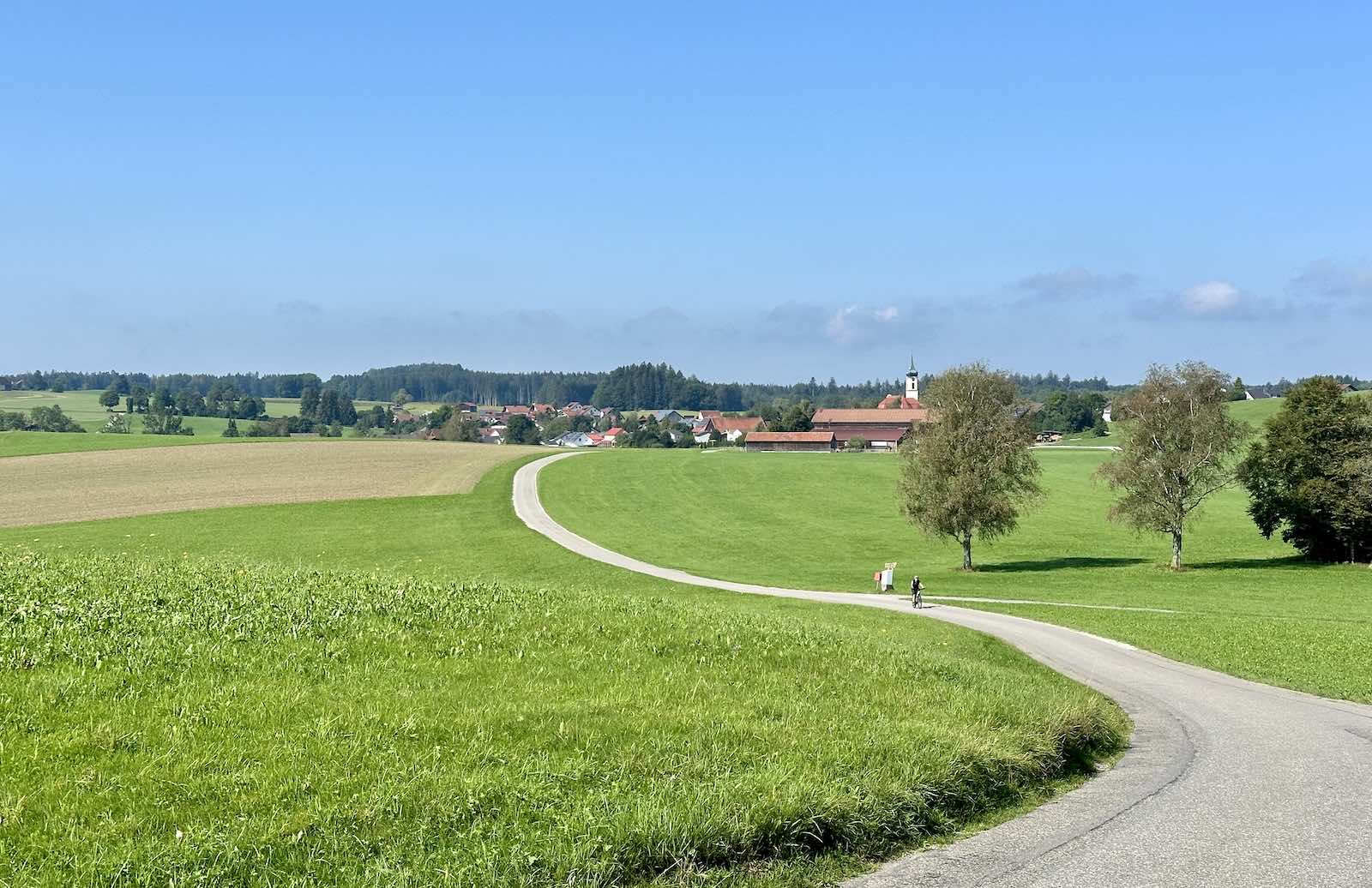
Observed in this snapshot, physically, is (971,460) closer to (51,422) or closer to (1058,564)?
(1058,564)

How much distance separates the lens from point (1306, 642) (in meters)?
30.2

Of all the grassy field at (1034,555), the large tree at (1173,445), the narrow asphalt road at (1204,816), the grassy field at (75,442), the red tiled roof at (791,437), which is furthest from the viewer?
the red tiled roof at (791,437)

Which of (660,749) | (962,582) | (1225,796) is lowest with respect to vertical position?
(962,582)

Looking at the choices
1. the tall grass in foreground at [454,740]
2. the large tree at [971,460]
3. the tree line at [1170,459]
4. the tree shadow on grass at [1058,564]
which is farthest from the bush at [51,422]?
the tall grass in foreground at [454,740]

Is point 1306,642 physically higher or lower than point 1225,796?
lower

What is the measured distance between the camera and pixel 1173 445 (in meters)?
61.9

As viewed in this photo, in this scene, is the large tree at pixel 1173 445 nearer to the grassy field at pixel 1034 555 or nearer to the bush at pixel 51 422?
the grassy field at pixel 1034 555

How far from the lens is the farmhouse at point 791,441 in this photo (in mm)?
180250

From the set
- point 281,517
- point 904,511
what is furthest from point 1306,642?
point 281,517

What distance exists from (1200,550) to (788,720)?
225 ft

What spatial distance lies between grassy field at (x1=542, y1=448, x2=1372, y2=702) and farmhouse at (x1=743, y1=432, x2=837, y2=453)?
5728 cm

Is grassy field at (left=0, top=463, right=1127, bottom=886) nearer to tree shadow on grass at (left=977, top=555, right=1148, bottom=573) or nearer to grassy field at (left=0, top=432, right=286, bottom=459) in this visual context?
tree shadow on grass at (left=977, top=555, right=1148, bottom=573)

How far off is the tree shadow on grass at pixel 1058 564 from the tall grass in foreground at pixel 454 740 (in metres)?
49.8

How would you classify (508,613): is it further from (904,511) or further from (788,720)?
(904,511)
